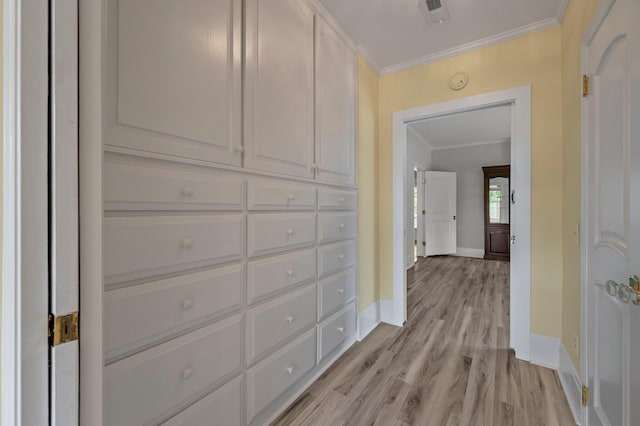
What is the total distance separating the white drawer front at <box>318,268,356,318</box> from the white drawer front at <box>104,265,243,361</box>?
2.59ft

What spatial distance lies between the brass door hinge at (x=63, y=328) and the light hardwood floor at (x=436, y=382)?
1.37 m

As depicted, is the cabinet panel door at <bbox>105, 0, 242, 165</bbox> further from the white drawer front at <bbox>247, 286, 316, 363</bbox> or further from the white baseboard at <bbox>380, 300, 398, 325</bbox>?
the white baseboard at <bbox>380, 300, 398, 325</bbox>

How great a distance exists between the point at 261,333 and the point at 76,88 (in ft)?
4.15

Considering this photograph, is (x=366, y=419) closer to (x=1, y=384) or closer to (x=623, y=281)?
(x=623, y=281)


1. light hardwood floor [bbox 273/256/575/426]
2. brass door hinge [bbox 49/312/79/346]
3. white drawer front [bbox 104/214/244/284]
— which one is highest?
white drawer front [bbox 104/214/244/284]

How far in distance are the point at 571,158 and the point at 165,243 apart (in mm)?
2365

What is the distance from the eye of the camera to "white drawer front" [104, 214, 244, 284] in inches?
35.1

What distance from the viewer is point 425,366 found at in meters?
2.06

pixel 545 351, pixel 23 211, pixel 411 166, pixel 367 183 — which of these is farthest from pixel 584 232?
pixel 411 166

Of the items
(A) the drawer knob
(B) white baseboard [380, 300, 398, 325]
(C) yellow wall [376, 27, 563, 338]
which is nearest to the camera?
(A) the drawer knob

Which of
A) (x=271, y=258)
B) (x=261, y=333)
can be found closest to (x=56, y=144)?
(x=271, y=258)

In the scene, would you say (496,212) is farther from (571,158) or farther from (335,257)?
(335,257)

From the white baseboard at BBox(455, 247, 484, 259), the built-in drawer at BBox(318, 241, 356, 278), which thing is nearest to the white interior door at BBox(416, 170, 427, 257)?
the white baseboard at BBox(455, 247, 484, 259)

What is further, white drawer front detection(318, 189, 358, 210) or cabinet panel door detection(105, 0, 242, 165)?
white drawer front detection(318, 189, 358, 210)
